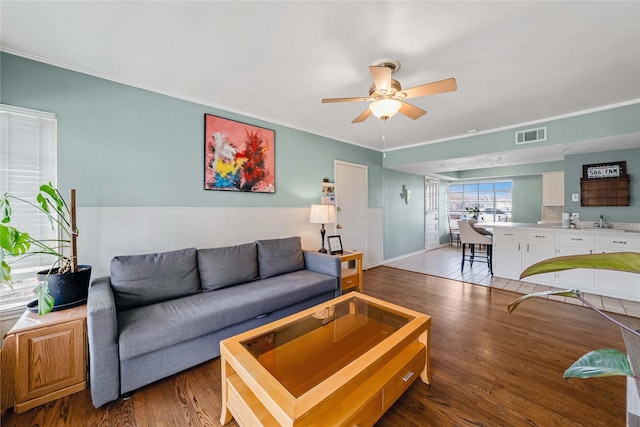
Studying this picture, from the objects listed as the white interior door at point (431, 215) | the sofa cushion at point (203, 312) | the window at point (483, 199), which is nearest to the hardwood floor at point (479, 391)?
the sofa cushion at point (203, 312)

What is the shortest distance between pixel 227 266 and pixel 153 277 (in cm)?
62

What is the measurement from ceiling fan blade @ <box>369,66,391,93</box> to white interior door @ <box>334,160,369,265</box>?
2373 mm

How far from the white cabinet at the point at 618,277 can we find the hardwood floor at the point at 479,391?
2.56ft

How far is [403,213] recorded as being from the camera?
5.85 metres

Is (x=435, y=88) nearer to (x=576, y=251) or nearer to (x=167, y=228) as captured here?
(x=167, y=228)

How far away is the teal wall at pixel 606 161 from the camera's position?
11.5ft

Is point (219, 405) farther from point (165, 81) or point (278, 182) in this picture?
point (165, 81)

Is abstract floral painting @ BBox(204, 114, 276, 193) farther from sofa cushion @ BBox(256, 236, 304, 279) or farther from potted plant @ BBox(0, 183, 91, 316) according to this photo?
potted plant @ BBox(0, 183, 91, 316)

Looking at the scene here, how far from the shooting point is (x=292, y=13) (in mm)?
1591

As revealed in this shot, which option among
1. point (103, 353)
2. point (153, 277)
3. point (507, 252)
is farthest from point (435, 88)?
point (507, 252)

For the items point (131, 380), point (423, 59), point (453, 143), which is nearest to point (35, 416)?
point (131, 380)

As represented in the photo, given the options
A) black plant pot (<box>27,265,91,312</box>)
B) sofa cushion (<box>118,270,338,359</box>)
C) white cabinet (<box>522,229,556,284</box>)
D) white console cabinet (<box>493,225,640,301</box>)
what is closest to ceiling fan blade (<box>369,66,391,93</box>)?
sofa cushion (<box>118,270,338,359</box>)

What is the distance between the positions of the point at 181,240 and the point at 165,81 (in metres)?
1.58

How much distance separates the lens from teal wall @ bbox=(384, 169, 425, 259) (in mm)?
5391
